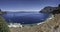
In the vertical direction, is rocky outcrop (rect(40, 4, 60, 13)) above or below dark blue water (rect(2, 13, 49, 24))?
above

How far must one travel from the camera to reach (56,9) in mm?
10680

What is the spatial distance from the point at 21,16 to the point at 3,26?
18.0ft

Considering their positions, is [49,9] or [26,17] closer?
[26,17]

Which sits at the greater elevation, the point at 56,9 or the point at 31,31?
the point at 56,9

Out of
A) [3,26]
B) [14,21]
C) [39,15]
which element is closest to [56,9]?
[39,15]

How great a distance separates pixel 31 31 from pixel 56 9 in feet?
8.98

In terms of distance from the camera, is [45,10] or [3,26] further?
[45,10]

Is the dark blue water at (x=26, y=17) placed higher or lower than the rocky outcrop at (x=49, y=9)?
lower

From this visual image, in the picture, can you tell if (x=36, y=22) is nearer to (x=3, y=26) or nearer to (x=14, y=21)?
(x=14, y=21)

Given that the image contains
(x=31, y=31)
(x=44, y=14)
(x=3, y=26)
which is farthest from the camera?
(x=44, y=14)

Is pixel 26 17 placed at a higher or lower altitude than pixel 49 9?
lower

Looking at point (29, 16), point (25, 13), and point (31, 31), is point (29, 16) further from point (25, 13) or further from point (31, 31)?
point (31, 31)

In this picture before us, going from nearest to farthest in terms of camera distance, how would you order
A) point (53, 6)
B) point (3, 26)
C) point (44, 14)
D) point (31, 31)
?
point (3, 26), point (31, 31), point (44, 14), point (53, 6)

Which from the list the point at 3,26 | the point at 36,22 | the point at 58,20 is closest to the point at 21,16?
the point at 36,22
